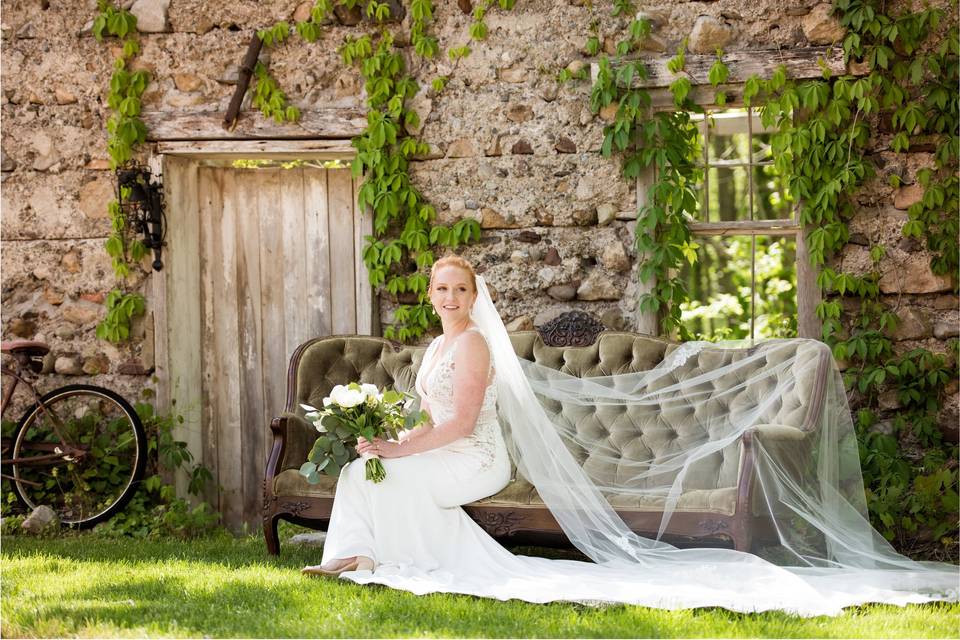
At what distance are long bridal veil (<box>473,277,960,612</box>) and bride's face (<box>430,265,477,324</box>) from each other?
9cm

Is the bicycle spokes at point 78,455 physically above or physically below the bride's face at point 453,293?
below

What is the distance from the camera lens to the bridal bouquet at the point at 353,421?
158 inches

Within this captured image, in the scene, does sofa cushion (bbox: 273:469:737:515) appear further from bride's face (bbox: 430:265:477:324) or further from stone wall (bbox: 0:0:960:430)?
stone wall (bbox: 0:0:960:430)

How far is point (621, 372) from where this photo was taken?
16.1 feet

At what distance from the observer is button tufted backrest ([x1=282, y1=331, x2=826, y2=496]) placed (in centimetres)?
431

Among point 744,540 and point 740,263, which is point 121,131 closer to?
point 744,540

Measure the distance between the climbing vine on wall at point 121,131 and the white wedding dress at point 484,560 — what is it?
2.37 metres

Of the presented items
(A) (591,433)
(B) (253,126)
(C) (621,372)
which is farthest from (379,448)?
(B) (253,126)

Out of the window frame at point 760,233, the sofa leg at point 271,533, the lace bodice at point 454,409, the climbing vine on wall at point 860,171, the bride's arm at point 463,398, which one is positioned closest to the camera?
the bride's arm at point 463,398

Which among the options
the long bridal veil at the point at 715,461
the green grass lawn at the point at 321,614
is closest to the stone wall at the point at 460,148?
the long bridal veil at the point at 715,461

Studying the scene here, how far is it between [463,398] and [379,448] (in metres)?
0.42

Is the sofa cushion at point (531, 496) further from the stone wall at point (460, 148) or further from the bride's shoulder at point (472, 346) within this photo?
the stone wall at point (460, 148)

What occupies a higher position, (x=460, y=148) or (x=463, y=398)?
(x=460, y=148)

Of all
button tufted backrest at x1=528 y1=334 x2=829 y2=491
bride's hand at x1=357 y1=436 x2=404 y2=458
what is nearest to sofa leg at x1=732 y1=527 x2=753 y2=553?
button tufted backrest at x1=528 y1=334 x2=829 y2=491
